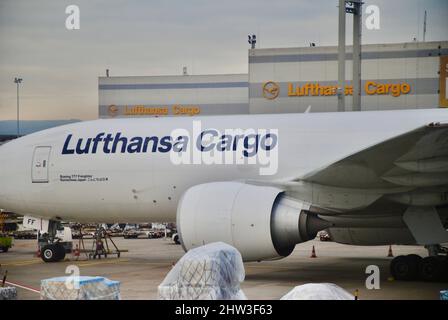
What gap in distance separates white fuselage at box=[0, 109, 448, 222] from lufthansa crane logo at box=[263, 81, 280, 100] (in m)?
18.3

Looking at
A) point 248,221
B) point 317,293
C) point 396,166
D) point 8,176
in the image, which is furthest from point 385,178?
point 8,176

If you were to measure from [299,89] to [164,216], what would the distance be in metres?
19.5

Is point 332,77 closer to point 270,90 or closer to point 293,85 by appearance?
point 293,85

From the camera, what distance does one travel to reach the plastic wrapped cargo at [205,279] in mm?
8695

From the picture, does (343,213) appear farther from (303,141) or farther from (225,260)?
(225,260)

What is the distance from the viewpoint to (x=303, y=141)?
1691 centimetres

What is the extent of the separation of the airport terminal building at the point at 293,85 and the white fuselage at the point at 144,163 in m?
16.9

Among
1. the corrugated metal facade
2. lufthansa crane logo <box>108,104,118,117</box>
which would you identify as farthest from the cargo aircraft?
lufthansa crane logo <box>108,104,118,117</box>

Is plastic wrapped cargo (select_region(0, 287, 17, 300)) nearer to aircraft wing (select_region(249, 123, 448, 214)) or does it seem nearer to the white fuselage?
aircraft wing (select_region(249, 123, 448, 214))

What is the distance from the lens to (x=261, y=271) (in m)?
18.5

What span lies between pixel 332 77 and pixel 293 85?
1.92m

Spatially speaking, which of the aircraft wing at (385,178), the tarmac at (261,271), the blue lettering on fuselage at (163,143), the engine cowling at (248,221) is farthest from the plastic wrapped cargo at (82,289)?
the blue lettering on fuselage at (163,143)

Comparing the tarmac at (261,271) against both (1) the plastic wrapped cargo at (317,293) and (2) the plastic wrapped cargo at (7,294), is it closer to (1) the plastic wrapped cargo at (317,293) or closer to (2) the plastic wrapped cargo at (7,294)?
(2) the plastic wrapped cargo at (7,294)
